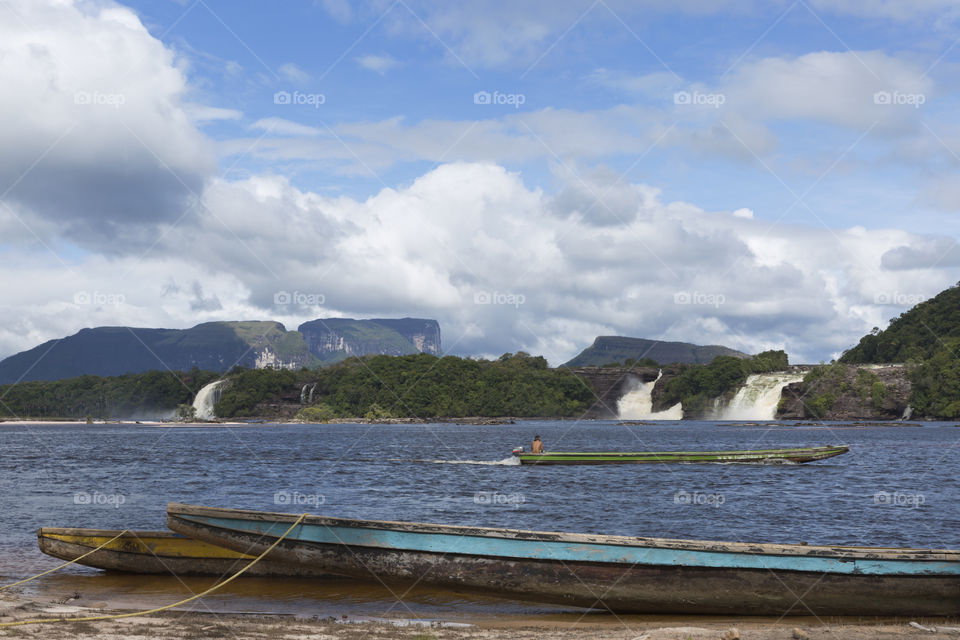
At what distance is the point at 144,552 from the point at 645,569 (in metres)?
11.4

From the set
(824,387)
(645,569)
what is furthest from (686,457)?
(824,387)

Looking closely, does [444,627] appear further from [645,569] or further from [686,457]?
[686,457]

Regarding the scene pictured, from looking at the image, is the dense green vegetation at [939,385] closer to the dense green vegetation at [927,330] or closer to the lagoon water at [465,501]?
the dense green vegetation at [927,330]

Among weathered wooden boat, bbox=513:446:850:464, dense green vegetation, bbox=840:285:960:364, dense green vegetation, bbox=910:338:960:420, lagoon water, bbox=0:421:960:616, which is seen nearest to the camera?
lagoon water, bbox=0:421:960:616

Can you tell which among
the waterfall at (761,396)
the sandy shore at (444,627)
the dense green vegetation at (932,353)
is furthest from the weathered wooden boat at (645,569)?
the waterfall at (761,396)

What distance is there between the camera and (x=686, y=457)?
49.5 m

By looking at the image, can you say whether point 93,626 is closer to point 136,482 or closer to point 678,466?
point 136,482

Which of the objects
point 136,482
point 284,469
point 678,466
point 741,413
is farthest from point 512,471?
point 741,413

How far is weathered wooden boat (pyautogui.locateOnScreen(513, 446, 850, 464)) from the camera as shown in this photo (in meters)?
46.6

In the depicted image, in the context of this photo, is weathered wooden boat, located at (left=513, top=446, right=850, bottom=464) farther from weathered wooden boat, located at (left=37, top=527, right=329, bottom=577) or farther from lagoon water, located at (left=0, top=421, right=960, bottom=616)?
weathered wooden boat, located at (left=37, top=527, right=329, bottom=577)

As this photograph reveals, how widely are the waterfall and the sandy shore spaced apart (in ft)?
575

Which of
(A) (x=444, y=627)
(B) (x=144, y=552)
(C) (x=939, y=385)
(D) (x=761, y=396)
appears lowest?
(A) (x=444, y=627)

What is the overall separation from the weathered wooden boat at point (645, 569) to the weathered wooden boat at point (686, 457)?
1222 inches

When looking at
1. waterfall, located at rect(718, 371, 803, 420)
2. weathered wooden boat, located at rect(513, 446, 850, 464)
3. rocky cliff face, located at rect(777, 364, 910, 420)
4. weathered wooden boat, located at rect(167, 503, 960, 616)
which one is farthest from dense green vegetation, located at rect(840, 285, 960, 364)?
weathered wooden boat, located at rect(167, 503, 960, 616)
